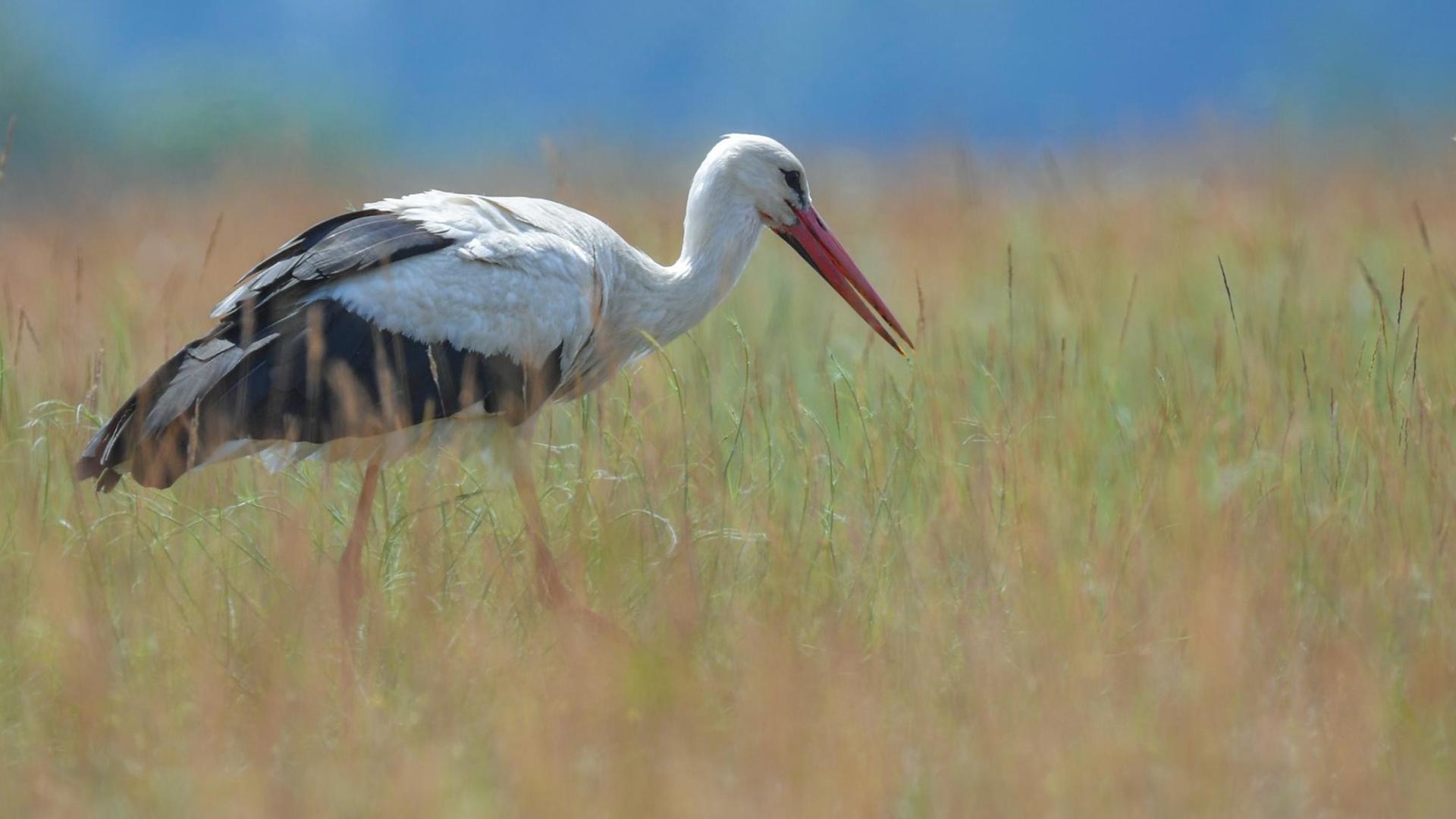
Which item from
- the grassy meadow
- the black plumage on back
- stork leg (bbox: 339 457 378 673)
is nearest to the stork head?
the grassy meadow

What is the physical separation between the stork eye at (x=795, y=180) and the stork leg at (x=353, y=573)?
1391 millimetres

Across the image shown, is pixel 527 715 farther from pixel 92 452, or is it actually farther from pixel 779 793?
pixel 92 452

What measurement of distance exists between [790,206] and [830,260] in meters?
0.21

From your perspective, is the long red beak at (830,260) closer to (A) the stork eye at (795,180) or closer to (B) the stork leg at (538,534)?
(A) the stork eye at (795,180)

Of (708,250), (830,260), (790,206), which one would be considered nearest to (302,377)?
(708,250)

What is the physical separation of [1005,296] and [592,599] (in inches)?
130

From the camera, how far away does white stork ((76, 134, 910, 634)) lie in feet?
12.2

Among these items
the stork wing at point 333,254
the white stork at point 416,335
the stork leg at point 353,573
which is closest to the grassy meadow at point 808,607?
the stork leg at point 353,573

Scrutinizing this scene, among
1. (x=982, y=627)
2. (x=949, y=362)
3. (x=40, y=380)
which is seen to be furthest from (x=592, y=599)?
(x=40, y=380)

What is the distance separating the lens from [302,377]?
3775 millimetres

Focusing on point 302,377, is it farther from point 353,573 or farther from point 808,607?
point 808,607

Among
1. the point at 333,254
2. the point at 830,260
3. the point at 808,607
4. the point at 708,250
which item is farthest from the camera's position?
the point at 830,260

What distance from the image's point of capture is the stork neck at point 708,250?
Answer: 4.36 meters

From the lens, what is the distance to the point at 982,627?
118 inches
